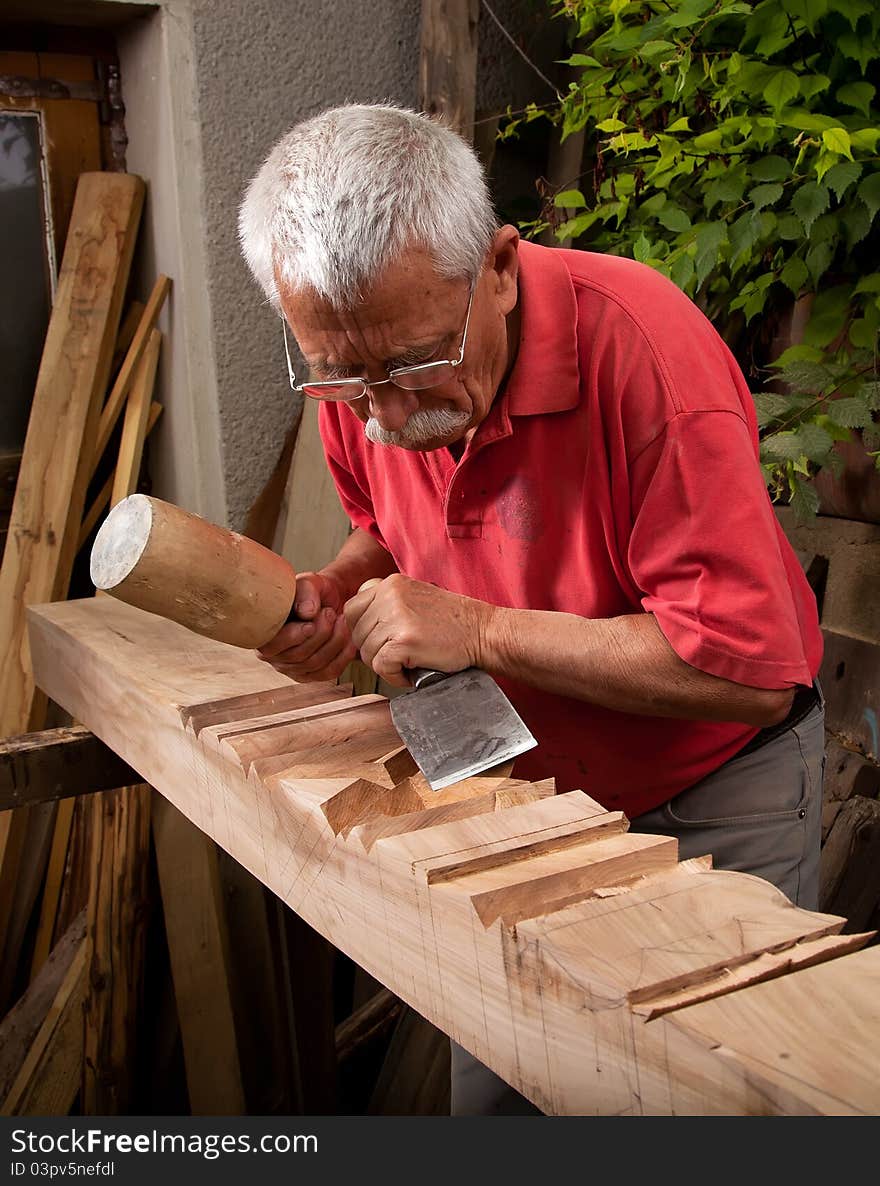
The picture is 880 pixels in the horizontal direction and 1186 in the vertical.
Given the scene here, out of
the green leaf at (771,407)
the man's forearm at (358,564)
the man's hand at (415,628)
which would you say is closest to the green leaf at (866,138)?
the green leaf at (771,407)

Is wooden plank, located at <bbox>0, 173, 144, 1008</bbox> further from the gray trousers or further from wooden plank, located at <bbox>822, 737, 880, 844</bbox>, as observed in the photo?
wooden plank, located at <bbox>822, 737, 880, 844</bbox>

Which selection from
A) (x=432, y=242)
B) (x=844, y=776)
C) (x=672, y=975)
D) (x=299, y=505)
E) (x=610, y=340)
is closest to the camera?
(x=672, y=975)

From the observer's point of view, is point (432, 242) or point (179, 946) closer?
point (432, 242)

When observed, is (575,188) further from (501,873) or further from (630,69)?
(501,873)

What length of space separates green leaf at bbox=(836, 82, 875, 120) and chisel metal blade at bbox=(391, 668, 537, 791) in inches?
66.9

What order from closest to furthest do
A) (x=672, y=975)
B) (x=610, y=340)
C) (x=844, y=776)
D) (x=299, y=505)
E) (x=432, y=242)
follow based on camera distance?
(x=672, y=975) < (x=432, y=242) < (x=610, y=340) < (x=844, y=776) < (x=299, y=505)

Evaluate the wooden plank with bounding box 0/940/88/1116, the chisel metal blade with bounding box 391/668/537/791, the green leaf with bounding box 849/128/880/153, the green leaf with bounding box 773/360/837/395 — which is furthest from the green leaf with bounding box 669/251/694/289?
the wooden plank with bounding box 0/940/88/1116

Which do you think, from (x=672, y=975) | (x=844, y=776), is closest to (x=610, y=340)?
(x=672, y=975)

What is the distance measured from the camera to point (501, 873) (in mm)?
1181

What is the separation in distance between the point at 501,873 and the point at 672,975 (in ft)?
0.81

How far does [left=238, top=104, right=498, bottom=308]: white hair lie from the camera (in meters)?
1.39

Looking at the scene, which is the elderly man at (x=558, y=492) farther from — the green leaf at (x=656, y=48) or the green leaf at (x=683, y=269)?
the green leaf at (x=656, y=48)

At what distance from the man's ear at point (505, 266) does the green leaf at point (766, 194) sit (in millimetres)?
1073

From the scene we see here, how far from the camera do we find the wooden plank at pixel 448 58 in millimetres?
3006
